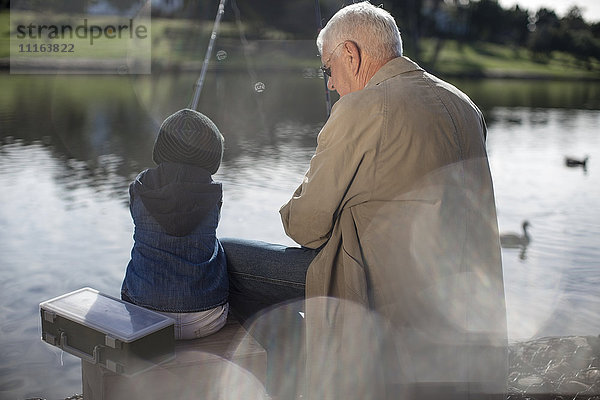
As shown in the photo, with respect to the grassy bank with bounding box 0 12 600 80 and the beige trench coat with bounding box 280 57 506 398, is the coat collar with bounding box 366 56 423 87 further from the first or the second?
the grassy bank with bounding box 0 12 600 80

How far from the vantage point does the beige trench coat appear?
6.06ft

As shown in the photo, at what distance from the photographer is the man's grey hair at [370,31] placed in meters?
1.94

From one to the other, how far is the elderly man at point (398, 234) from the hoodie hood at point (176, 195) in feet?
1.02

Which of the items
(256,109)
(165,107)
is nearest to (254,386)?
(165,107)

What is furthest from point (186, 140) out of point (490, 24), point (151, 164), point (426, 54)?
point (490, 24)

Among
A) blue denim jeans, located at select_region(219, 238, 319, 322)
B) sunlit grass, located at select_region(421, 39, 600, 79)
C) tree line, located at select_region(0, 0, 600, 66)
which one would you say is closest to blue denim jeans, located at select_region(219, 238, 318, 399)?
blue denim jeans, located at select_region(219, 238, 319, 322)

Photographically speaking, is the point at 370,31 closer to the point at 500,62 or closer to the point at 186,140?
the point at 186,140

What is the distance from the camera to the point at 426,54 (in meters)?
44.6

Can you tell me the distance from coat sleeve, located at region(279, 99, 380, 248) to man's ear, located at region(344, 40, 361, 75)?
0.17 m

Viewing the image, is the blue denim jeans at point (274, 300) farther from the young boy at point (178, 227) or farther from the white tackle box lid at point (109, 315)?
the white tackle box lid at point (109, 315)

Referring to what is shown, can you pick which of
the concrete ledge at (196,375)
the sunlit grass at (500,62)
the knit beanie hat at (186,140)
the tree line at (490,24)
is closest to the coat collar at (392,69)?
the knit beanie hat at (186,140)

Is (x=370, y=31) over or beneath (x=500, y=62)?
over

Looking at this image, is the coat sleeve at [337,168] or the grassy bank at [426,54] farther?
the grassy bank at [426,54]

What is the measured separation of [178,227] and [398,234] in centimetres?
66
